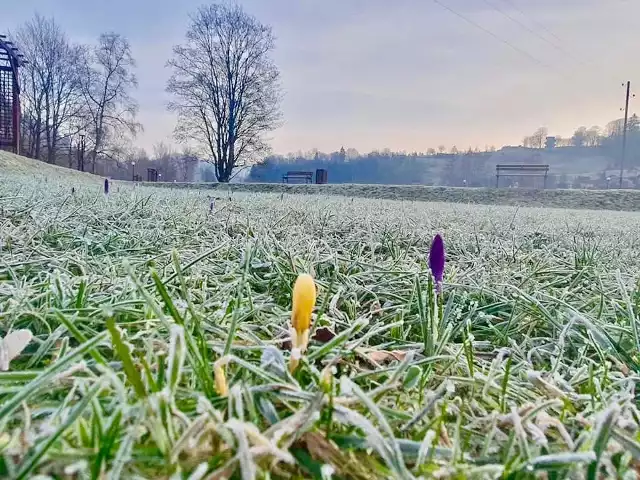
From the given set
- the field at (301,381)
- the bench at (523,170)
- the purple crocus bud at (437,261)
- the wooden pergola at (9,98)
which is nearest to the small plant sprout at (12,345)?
the field at (301,381)

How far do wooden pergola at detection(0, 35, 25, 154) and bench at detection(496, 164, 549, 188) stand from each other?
20.0 m

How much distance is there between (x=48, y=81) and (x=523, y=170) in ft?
92.5

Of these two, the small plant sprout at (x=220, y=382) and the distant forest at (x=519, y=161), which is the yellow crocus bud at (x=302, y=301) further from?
the distant forest at (x=519, y=161)

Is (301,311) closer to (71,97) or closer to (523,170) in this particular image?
(523,170)

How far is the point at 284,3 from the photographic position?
13352mm

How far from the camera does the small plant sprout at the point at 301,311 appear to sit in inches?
16.7

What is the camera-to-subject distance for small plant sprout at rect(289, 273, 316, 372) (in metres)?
0.42

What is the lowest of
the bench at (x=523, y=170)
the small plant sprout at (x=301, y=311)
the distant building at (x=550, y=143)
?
the small plant sprout at (x=301, y=311)

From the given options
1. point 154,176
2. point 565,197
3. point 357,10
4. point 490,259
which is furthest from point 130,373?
point 154,176

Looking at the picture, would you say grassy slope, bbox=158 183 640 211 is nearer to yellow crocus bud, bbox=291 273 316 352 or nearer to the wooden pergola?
the wooden pergola

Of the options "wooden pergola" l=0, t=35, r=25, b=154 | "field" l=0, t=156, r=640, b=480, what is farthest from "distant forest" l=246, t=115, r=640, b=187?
"field" l=0, t=156, r=640, b=480

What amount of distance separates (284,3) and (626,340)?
1480cm

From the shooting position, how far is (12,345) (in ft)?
1.52

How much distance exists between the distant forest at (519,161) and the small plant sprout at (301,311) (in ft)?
92.1
